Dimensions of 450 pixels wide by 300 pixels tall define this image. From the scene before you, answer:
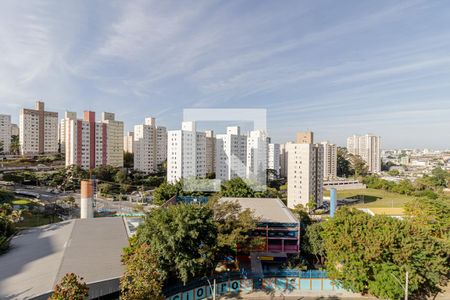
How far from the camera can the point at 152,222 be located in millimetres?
9023

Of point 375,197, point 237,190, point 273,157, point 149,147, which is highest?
point 149,147

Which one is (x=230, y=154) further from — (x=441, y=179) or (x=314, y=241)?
(x=441, y=179)

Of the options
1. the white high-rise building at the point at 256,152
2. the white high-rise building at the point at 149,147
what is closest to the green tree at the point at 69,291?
the white high-rise building at the point at 256,152

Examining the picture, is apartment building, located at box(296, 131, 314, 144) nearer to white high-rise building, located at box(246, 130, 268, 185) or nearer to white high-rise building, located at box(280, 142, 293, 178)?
white high-rise building, located at box(246, 130, 268, 185)

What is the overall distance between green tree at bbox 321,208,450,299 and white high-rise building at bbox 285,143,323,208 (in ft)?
51.2

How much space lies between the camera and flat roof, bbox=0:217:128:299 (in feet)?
Answer: 23.7

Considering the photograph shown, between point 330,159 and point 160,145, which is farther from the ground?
point 160,145

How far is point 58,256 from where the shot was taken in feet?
29.3

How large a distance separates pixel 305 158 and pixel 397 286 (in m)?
17.9

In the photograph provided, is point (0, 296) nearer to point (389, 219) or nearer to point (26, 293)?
point (26, 293)

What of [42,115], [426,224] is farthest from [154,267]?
[42,115]

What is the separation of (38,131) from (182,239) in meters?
47.2

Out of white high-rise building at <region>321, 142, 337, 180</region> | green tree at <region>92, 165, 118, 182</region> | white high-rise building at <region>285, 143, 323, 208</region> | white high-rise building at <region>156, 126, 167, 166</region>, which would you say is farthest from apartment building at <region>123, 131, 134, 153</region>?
white high-rise building at <region>321, 142, 337, 180</region>

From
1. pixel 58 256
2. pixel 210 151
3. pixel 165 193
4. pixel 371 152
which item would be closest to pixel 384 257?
pixel 58 256
